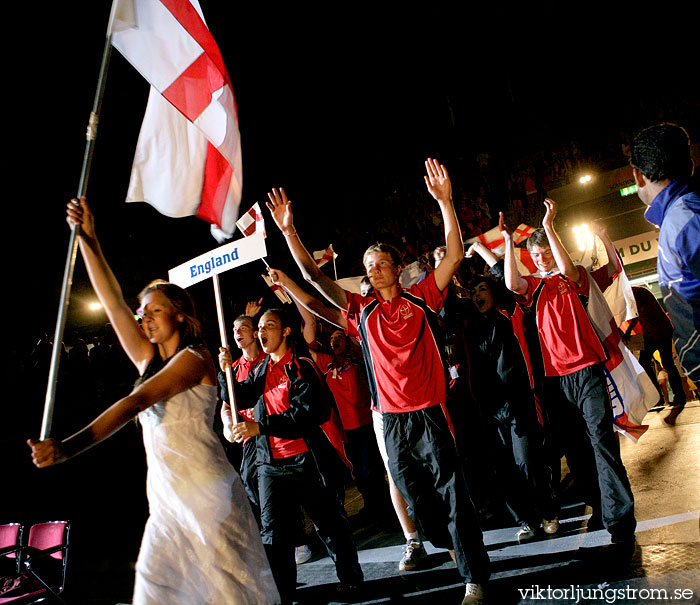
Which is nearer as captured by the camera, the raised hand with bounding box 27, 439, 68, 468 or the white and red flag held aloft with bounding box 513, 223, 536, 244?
the raised hand with bounding box 27, 439, 68, 468

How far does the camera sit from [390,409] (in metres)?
3.49

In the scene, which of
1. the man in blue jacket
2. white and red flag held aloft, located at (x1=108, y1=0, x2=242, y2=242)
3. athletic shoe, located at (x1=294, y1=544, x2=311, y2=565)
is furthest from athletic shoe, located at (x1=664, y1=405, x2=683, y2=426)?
white and red flag held aloft, located at (x1=108, y1=0, x2=242, y2=242)

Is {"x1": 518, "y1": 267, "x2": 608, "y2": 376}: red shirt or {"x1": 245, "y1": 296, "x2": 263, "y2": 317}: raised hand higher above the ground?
{"x1": 245, "y1": 296, "x2": 263, "y2": 317}: raised hand

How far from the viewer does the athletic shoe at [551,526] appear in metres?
4.33

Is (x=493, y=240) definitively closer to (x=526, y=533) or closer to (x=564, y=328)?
(x=564, y=328)

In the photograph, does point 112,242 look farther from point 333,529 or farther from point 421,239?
point 333,529

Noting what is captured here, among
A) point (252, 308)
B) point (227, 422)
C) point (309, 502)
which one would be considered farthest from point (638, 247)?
point (227, 422)

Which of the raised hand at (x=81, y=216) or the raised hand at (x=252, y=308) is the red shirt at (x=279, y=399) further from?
the raised hand at (x=81, y=216)

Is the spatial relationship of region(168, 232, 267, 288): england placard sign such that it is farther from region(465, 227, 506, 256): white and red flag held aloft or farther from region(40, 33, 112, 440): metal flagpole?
region(465, 227, 506, 256): white and red flag held aloft

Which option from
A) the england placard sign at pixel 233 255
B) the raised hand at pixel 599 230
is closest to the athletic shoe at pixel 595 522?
the raised hand at pixel 599 230

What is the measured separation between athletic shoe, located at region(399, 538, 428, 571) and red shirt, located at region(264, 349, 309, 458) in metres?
1.23

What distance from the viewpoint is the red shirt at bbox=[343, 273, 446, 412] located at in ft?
11.3

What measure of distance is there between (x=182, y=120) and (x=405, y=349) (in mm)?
2327

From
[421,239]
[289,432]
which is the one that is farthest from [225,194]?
[421,239]
